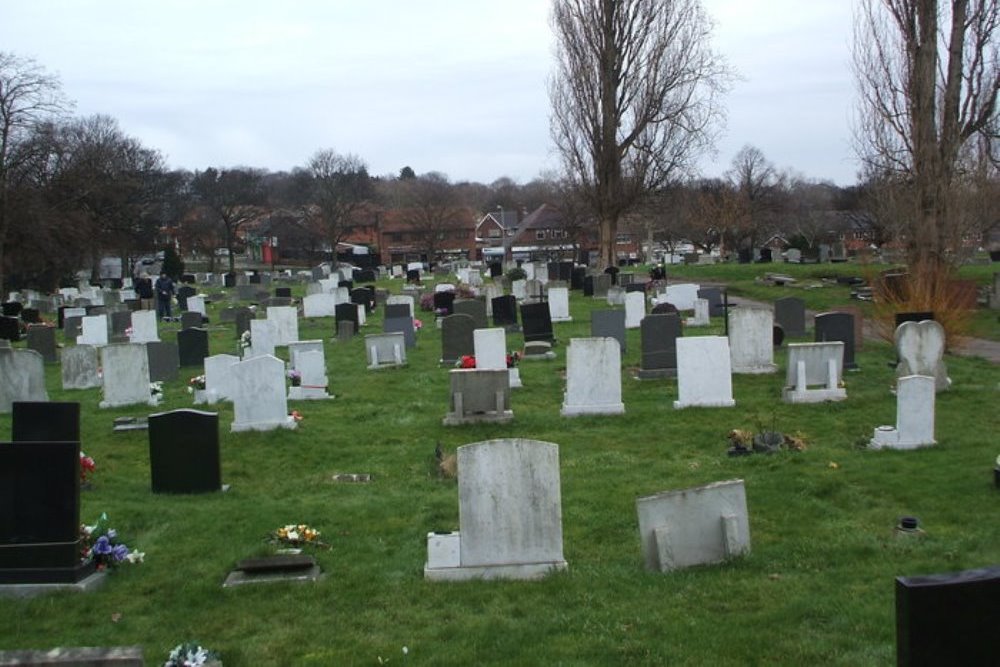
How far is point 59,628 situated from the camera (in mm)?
6691

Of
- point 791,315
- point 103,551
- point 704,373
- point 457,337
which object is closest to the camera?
point 103,551

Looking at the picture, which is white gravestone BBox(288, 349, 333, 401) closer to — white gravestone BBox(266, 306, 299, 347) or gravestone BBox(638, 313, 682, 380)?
gravestone BBox(638, 313, 682, 380)

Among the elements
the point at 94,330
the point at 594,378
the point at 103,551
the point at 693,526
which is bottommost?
the point at 103,551

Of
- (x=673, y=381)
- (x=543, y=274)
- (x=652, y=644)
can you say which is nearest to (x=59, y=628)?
(x=652, y=644)

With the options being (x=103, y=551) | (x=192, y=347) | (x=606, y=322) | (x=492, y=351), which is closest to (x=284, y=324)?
(x=192, y=347)

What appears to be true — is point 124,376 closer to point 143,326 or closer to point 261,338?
point 261,338

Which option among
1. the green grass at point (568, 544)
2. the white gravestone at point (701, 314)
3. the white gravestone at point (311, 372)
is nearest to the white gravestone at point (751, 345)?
the green grass at point (568, 544)

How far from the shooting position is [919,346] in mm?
14562

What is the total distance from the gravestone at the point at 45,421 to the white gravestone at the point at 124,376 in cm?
540

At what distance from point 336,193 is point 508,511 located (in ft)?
238

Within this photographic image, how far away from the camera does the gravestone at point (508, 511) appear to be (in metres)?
7.41

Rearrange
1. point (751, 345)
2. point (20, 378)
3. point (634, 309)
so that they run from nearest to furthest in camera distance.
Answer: point (20, 378)
point (751, 345)
point (634, 309)

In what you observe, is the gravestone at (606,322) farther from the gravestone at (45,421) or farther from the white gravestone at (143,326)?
the white gravestone at (143,326)

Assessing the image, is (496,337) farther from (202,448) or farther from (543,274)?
(543,274)
